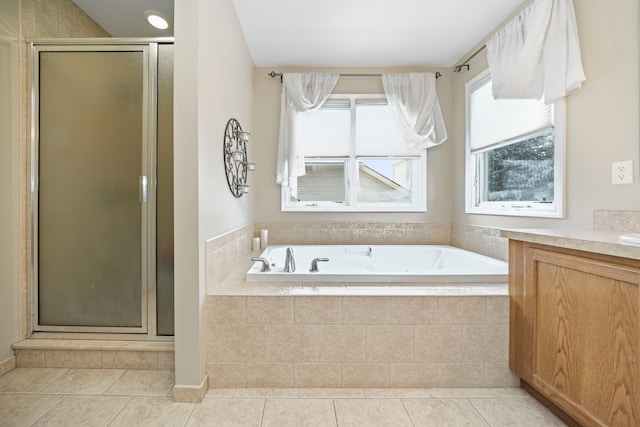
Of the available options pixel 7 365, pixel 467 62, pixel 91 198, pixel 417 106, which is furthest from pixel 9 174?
pixel 467 62

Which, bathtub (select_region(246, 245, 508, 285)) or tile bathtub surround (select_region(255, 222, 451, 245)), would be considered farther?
tile bathtub surround (select_region(255, 222, 451, 245))

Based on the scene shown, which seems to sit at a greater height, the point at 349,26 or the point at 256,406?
the point at 349,26

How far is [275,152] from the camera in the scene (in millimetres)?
3078

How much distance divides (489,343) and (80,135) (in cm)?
272

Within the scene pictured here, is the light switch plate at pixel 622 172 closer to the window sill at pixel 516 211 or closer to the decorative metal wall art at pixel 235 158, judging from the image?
the window sill at pixel 516 211

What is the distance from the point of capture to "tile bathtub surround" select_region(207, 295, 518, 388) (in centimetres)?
155

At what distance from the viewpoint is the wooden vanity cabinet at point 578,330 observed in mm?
1008

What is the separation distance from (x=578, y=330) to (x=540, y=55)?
157cm

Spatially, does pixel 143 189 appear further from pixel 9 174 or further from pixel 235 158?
pixel 9 174

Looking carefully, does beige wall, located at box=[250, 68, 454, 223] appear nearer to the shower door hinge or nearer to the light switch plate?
the shower door hinge

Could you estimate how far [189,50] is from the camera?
1.46 meters

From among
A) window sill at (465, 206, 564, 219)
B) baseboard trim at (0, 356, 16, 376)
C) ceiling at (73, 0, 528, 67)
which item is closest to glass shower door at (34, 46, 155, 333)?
baseboard trim at (0, 356, 16, 376)

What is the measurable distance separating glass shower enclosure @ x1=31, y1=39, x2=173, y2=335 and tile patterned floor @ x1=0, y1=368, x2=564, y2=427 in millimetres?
A: 358

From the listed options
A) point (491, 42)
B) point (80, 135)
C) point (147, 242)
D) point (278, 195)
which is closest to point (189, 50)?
point (80, 135)
